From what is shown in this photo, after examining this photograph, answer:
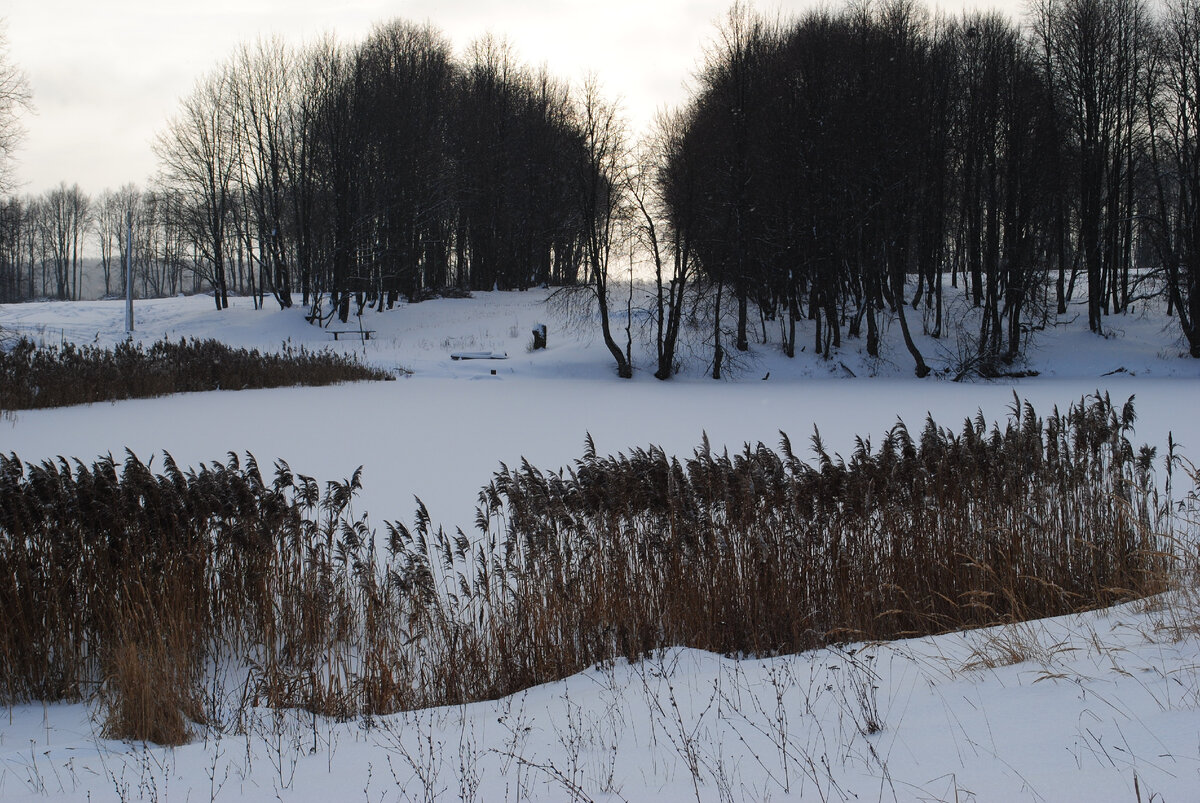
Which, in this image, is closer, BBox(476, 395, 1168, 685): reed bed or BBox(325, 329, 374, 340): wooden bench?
BBox(476, 395, 1168, 685): reed bed

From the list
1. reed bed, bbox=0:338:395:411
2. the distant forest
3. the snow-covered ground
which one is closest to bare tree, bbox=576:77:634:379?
the distant forest

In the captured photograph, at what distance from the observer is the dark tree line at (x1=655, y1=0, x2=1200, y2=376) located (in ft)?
78.3

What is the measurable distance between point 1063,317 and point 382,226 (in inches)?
1145

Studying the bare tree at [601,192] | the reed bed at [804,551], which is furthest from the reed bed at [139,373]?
the reed bed at [804,551]

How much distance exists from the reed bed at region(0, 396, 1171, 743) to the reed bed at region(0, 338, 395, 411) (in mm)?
13146

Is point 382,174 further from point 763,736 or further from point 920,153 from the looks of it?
point 763,736

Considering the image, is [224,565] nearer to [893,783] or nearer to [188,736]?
[188,736]

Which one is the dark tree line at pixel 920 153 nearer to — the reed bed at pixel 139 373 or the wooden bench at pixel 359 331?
the reed bed at pixel 139 373

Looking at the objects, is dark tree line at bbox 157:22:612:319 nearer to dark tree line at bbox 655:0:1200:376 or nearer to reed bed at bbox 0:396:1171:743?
dark tree line at bbox 655:0:1200:376

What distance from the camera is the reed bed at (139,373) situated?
16.0m

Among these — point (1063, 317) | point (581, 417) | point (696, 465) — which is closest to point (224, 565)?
point (696, 465)

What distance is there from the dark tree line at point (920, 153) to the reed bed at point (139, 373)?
35.3ft

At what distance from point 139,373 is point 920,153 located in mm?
23403

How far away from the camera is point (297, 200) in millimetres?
38156
